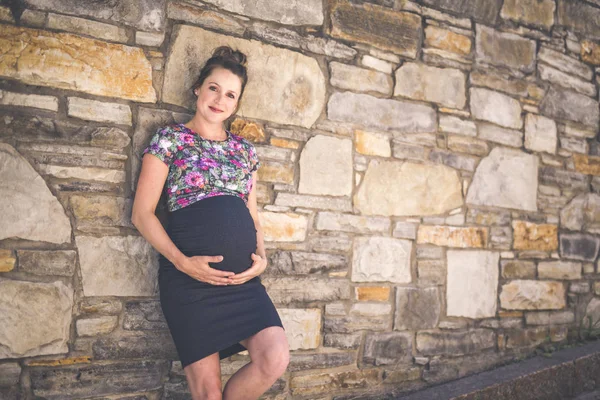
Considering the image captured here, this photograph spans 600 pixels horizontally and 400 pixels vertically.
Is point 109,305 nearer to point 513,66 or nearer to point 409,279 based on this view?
point 409,279

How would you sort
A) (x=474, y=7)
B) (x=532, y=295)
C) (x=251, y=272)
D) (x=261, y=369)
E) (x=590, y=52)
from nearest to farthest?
(x=261, y=369) → (x=251, y=272) → (x=474, y=7) → (x=532, y=295) → (x=590, y=52)

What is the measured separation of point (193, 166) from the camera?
2029mm

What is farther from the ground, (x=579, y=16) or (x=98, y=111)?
(x=579, y=16)

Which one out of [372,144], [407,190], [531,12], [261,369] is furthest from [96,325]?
[531,12]

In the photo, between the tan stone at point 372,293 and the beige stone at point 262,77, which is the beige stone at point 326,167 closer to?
the beige stone at point 262,77

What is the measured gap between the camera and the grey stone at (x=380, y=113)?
109 inches

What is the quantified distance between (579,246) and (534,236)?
0.49 metres

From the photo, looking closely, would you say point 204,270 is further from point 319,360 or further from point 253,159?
point 319,360

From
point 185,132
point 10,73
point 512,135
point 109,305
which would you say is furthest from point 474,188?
point 10,73

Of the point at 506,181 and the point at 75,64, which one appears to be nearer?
the point at 75,64

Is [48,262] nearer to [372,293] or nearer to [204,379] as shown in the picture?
[204,379]

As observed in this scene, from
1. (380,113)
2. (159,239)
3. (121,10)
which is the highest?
(121,10)

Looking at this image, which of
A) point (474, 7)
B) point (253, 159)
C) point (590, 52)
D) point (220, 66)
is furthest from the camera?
point (590, 52)

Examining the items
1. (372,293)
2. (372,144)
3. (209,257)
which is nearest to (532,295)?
(372,293)
